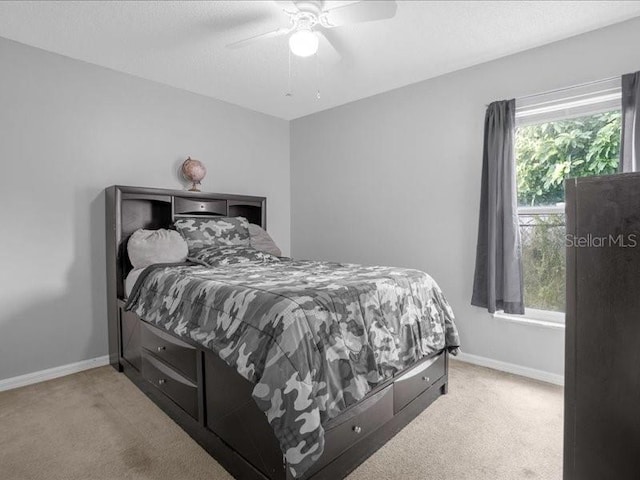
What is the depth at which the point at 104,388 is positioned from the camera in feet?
8.09

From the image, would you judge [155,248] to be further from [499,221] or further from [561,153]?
[561,153]

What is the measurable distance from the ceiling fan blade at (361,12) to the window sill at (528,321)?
231 cm

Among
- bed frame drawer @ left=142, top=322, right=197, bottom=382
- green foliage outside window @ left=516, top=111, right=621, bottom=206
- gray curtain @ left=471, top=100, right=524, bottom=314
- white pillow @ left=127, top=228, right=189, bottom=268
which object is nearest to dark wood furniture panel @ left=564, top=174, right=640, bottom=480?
bed frame drawer @ left=142, top=322, right=197, bottom=382

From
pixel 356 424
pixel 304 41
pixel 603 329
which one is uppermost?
pixel 304 41

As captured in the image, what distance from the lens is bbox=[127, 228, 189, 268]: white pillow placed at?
2.66 meters

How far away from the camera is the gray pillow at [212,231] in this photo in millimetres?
2932

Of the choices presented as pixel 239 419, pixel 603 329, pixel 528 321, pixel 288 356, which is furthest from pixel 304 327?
pixel 528 321

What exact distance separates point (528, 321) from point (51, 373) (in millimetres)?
3630

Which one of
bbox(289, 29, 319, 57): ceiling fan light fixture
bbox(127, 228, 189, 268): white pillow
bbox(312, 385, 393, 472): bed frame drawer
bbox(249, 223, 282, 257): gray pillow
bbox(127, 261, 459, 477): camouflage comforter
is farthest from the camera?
bbox(249, 223, 282, 257): gray pillow

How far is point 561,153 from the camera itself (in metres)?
2.69

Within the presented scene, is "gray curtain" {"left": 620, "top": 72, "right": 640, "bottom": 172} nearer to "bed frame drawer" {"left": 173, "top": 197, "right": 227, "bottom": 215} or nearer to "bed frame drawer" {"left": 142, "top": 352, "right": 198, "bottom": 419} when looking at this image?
"bed frame drawer" {"left": 142, "top": 352, "right": 198, "bottom": 419}

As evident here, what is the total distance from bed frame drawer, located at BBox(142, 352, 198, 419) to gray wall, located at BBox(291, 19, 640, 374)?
7.15 feet

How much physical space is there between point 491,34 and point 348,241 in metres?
2.18

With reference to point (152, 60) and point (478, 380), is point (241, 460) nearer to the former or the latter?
point (478, 380)
